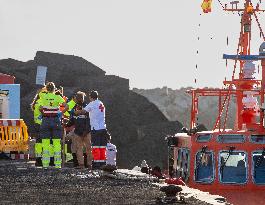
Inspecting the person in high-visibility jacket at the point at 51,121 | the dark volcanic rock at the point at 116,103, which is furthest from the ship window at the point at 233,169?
the dark volcanic rock at the point at 116,103

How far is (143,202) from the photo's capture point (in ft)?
24.4

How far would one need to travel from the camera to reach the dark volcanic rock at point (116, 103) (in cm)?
4506

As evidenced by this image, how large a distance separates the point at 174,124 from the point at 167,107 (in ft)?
57.3

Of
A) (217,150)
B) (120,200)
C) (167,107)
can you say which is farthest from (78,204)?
(167,107)

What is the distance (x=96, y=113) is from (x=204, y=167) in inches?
107

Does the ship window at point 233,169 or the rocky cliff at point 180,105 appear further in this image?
the rocky cliff at point 180,105

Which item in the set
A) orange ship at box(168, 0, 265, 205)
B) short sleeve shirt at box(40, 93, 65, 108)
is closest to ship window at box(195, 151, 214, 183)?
orange ship at box(168, 0, 265, 205)

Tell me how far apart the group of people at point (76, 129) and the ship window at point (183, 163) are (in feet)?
6.06

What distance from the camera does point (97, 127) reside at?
1570 centimetres

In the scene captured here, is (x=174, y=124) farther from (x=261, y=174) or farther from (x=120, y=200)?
(x=120, y=200)

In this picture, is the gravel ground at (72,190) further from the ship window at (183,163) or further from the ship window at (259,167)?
the ship window at (259,167)

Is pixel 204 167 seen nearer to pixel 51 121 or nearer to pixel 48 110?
pixel 51 121

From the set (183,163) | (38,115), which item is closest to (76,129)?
(38,115)

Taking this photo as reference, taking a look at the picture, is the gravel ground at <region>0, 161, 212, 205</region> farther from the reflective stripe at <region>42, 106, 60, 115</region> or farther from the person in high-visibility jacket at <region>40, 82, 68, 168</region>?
the reflective stripe at <region>42, 106, 60, 115</region>
